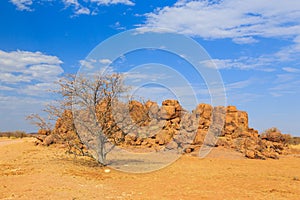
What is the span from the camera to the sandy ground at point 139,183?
9594mm

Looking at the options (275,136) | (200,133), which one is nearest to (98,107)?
(200,133)

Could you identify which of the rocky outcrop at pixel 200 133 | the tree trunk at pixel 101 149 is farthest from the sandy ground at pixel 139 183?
the rocky outcrop at pixel 200 133

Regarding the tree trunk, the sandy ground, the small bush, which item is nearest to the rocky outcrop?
the small bush

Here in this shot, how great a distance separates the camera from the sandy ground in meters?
9.59

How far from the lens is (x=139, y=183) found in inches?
461

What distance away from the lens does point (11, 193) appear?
30.6ft

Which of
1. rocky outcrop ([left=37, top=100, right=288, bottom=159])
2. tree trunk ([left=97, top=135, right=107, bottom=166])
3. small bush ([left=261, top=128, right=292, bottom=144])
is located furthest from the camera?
small bush ([left=261, top=128, right=292, bottom=144])

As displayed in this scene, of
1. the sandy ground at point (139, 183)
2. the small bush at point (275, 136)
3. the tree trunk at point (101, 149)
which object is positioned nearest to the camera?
the sandy ground at point (139, 183)

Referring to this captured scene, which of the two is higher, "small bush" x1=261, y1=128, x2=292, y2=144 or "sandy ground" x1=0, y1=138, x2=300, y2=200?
"small bush" x1=261, y1=128, x2=292, y2=144

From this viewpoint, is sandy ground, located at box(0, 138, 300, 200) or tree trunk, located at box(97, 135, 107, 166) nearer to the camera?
sandy ground, located at box(0, 138, 300, 200)

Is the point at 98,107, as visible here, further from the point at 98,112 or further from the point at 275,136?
the point at 275,136

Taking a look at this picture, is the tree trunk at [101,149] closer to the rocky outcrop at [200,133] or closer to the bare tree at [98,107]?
the bare tree at [98,107]

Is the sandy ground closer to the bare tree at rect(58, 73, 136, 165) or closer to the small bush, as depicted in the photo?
the bare tree at rect(58, 73, 136, 165)

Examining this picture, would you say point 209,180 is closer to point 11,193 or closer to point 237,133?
point 11,193
